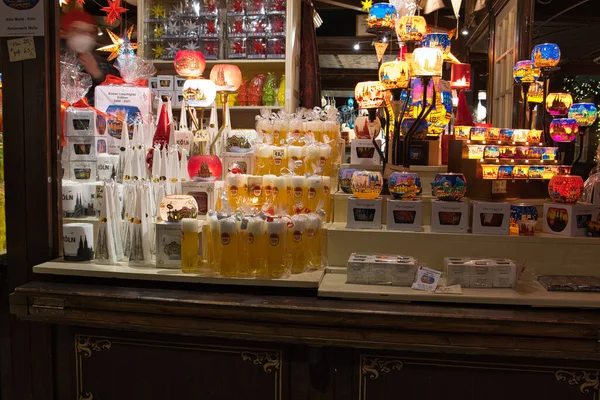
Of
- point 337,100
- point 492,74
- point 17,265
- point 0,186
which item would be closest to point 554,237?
point 17,265

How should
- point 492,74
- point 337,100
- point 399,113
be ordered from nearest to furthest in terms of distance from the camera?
point 399,113 < point 492,74 < point 337,100

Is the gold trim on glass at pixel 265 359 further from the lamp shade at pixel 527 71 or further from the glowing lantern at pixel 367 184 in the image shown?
the lamp shade at pixel 527 71

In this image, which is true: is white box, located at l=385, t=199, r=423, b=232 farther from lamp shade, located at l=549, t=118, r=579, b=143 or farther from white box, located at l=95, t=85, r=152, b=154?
lamp shade, located at l=549, t=118, r=579, b=143

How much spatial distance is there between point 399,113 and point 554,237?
1.38m

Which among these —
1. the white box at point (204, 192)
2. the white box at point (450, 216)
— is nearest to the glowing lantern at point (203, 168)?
the white box at point (204, 192)

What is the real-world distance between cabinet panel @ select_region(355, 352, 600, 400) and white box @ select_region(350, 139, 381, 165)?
4.24ft

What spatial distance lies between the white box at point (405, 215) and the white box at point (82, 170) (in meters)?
1.53

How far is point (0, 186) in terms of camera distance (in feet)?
8.77

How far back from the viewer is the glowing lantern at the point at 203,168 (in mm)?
2725

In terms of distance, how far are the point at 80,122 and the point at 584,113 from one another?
4.00 m

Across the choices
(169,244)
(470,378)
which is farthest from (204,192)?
(470,378)

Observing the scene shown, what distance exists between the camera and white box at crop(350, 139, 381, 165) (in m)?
2.98

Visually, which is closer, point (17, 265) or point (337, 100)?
point (17, 265)

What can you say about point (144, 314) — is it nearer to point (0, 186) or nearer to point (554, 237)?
point (0, 186)
